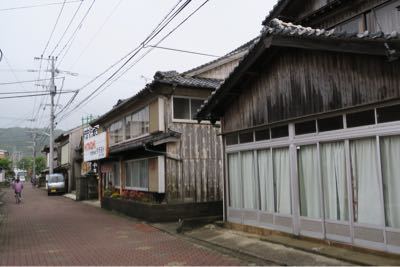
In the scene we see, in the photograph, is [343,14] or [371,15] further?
[343,14]

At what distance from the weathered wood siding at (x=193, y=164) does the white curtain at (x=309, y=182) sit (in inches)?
277

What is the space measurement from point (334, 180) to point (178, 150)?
914 cm

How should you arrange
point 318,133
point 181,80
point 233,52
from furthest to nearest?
point 233,52
point 181,80
point 318,133

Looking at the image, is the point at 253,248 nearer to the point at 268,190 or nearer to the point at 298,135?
the point at 268,190

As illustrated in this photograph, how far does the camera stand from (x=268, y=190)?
38.6ft

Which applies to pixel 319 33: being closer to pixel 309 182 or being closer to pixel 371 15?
pixel 371 15

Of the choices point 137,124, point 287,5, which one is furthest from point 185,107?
point 287,5

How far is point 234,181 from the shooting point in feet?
43.9

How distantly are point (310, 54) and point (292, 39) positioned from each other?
902mm

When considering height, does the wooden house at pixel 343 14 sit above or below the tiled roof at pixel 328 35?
above

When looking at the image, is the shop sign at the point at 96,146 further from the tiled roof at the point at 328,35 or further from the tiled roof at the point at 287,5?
the tiled roof at the point at 328,35

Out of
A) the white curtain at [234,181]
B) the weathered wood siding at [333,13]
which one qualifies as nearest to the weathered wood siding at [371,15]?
the weathered wood siding at [333,13]

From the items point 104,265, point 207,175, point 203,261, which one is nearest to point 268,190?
point 203,261

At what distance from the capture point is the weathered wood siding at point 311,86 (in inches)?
331
